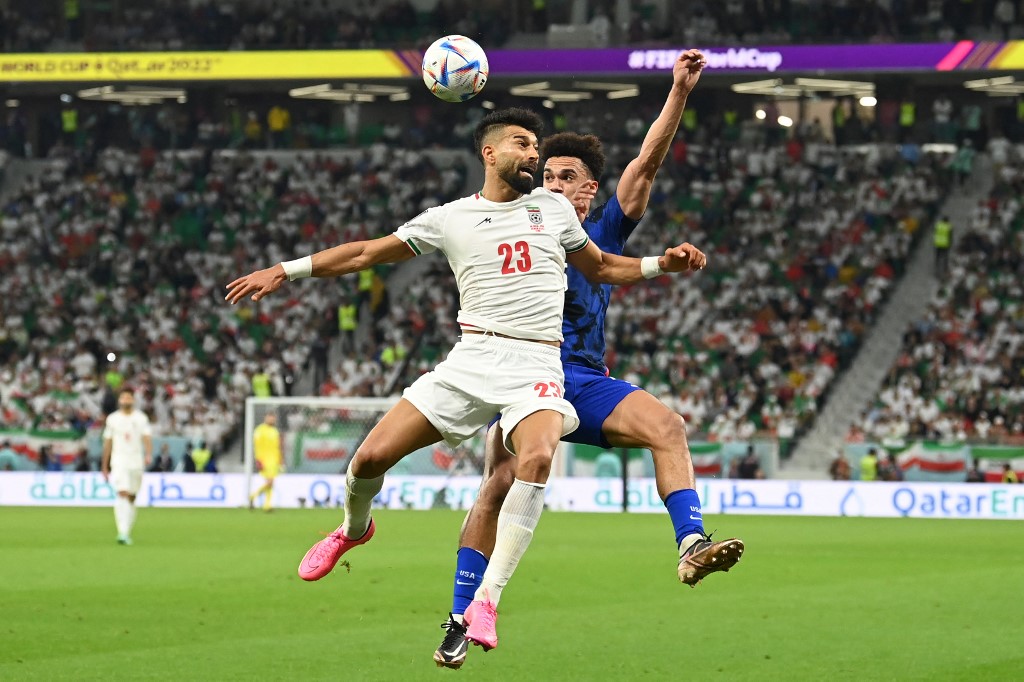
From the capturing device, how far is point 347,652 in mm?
11727

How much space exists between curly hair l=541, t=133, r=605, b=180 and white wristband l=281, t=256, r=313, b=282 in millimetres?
1626

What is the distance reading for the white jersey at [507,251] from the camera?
7672 mm

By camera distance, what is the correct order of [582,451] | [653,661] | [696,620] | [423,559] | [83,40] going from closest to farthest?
[653,661] < [696,620] < [423,559] < [582,451] < [83,40]

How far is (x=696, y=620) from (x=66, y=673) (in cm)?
587

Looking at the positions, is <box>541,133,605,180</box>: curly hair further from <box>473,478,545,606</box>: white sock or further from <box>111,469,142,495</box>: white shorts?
<box>111,469,142,495</box>: white shorts

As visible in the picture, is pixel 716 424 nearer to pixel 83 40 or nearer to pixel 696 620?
pixel 696 620

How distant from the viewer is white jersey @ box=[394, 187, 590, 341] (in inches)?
302

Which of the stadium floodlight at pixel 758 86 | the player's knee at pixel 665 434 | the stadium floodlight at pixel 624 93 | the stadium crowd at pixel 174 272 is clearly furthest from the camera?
the stadium floodlight at pixel 624 93

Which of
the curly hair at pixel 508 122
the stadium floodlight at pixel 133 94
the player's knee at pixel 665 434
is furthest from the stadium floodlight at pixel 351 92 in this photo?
the player's knee at pixel 665 434

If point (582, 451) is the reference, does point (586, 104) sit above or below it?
above

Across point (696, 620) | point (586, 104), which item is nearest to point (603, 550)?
point (696, 620)

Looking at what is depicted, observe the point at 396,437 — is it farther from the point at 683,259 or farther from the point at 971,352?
the point at 971,352

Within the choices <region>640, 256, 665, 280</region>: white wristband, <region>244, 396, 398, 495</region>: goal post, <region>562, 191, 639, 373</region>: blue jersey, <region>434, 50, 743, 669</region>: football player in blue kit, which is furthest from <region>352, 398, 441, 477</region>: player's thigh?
<region>244, 396, 398, 495</region>: goal post

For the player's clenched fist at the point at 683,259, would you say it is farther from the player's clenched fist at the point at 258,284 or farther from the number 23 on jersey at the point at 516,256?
the player's clenched fist at the point at 258,284
